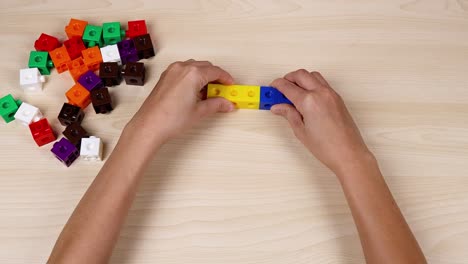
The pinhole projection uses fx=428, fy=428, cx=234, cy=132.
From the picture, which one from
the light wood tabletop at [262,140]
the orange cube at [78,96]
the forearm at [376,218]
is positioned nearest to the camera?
the forearm at [376,218]

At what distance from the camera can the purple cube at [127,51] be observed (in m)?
0.92

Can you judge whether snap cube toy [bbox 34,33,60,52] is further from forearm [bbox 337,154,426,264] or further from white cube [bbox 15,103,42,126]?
forearm [bbox 337,154,426,264]

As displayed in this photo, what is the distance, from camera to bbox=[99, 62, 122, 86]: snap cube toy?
89cm

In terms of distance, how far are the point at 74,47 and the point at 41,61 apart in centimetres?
8

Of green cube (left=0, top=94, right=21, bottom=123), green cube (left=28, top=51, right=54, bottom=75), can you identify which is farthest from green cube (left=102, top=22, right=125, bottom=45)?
green cube (left=0, top=94, right=21, bottom=123)

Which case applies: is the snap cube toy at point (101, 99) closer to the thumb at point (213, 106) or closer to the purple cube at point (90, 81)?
the purple cube at point (90, 81)

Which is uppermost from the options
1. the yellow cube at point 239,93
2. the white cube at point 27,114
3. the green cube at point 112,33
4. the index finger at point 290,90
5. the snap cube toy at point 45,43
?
the green cube at point 112,33

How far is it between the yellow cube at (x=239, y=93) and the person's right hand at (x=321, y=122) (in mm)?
43

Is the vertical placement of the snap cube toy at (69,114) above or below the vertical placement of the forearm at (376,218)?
above

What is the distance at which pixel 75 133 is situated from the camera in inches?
33.1

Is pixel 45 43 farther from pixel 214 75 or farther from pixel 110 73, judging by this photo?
pixel 214 75

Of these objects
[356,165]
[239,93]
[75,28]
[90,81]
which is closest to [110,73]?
[90,81]

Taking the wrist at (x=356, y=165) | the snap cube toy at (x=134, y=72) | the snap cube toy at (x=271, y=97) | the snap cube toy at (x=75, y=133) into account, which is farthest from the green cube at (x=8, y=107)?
the wrist at (x=356, y=165)

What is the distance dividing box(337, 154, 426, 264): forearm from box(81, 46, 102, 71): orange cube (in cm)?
56
